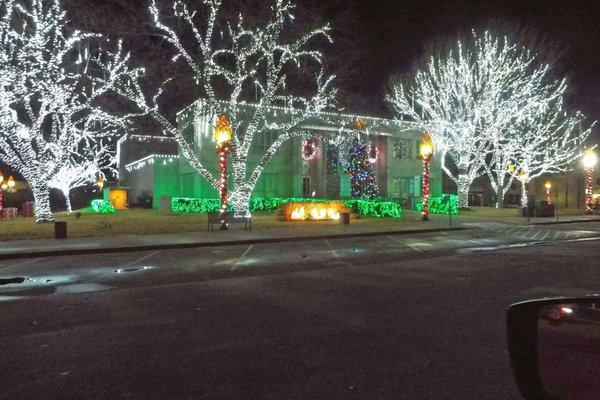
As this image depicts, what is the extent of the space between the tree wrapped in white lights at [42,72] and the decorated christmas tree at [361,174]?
50.3 ft

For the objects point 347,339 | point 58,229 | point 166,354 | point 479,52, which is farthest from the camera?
point 479,52

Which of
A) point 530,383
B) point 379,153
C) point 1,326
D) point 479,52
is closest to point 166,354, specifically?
point 1,326

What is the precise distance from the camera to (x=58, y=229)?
64.4 ft

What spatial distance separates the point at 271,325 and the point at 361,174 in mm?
30158

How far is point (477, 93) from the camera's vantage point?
38.9 m

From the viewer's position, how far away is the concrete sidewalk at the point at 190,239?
16359 millimetres

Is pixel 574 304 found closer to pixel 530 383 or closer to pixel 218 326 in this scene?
pixel 530 383

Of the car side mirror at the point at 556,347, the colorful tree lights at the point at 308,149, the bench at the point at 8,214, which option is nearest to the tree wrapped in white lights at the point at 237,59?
the colorful tree lights at the point at 308,149

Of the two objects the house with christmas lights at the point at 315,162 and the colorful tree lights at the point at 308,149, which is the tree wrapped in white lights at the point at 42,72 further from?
the colorful tree lights at the point at 308,149

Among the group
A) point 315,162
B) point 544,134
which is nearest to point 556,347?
point 315,162

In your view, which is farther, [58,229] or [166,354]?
[58,229]

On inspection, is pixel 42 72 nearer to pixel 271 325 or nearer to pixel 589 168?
pixel 271 325

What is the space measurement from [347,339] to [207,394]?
2.14 metres

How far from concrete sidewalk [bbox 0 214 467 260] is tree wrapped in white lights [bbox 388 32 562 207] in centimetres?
1625
